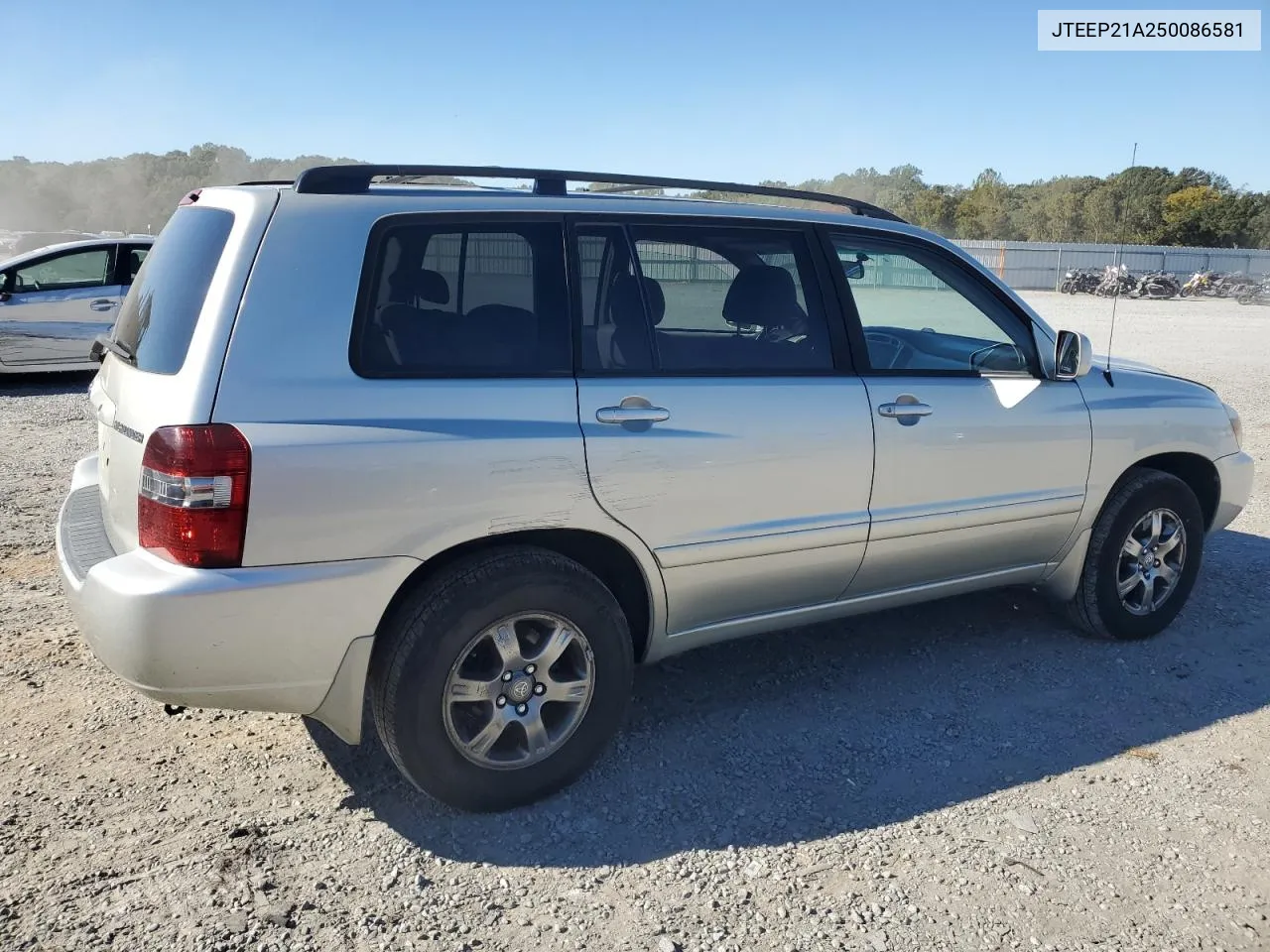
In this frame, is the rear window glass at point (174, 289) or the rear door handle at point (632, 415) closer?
the rear window glass at point (174, 289)

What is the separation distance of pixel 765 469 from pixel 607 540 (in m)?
0.60

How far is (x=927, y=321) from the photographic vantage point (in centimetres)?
467

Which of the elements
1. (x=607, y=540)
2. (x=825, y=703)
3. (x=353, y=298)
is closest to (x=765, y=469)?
Result: (x=607, y=540)

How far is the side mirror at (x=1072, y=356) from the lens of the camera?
414 centimetres

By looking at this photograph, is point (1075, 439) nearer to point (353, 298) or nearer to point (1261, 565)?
point (1261, 565)

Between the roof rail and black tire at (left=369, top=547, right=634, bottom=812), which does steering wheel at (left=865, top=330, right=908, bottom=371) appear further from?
black tire at (left=369, top=547, right=634, bottom=812)

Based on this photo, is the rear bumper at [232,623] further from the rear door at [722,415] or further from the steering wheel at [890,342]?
the steering wheel at [890,342]

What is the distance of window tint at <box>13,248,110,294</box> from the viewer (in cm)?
1141

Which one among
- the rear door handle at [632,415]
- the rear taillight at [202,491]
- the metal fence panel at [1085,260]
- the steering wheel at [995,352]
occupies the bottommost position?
the rear taillight at [202,491]

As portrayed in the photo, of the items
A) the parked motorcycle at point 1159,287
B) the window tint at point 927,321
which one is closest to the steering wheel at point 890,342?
the window tint at point 927,321

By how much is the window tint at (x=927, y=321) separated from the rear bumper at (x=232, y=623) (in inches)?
81.6

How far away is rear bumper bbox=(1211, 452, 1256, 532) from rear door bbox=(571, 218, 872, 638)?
2224mm

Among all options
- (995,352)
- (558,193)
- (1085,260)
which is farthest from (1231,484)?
(1085,260)

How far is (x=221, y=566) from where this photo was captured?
2.73 metres
